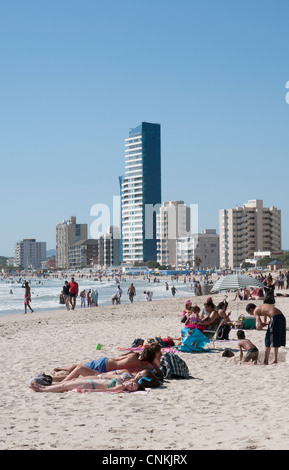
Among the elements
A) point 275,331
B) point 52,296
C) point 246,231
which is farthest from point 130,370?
point 246,231

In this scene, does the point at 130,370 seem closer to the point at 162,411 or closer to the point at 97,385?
the point at 97,385

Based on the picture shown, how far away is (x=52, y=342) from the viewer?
14414 millimetres

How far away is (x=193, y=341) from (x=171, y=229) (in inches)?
6990

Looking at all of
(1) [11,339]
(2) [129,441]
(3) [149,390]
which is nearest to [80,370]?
(3) [149,390]

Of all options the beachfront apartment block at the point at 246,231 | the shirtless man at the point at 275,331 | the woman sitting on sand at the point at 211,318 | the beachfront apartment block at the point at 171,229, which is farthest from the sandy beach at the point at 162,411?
the beachfront apartment block at the point at 171,229

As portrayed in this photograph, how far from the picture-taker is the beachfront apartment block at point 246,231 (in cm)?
15262

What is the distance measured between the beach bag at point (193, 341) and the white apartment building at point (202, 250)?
16002 centimetres

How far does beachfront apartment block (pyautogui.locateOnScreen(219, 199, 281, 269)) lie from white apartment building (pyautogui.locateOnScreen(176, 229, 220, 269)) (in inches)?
681

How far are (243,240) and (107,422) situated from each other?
150152 mm

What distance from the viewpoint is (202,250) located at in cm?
17538

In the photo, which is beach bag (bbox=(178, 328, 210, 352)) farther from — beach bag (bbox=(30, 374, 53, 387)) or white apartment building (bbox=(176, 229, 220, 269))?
white apartment building (bbox=(176, 229, 220, 269))
